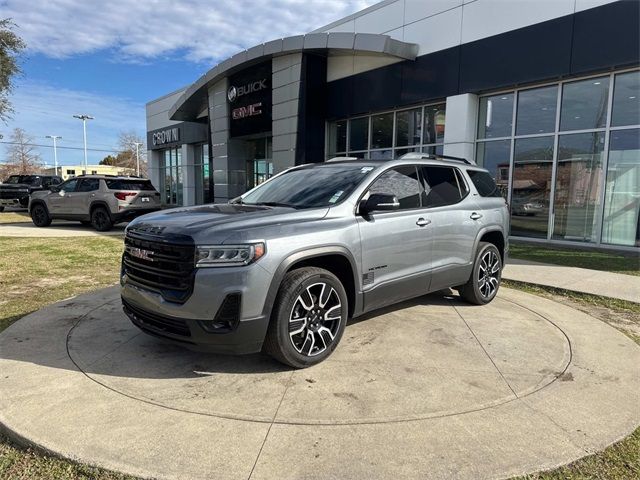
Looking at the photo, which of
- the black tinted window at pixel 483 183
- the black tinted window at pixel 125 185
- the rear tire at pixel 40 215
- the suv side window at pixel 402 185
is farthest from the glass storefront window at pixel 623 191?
the rear tire at pixel 40 215

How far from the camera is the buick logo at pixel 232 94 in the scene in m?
19.8

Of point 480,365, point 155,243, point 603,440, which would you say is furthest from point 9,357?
point 603,440

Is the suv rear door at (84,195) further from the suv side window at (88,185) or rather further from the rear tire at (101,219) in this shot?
the rear tire at (101,219)

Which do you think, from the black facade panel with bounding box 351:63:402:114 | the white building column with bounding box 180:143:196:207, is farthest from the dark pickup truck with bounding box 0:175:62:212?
the black facade panel with bounding box 351:63:402:114

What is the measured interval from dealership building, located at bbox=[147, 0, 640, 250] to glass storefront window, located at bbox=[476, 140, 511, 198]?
28 mm

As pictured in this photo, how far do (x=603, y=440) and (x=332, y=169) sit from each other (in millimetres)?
3318

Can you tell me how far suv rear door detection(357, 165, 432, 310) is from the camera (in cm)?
414

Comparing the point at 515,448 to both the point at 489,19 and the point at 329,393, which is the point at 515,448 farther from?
the point at 489,19

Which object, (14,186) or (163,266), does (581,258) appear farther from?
(14,186)

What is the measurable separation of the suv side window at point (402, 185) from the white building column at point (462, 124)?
868 centimetres

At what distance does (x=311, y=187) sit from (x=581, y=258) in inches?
283

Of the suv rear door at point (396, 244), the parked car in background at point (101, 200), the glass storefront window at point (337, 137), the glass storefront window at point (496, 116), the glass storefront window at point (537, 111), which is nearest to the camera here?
the suv rear door at point (396, 244)

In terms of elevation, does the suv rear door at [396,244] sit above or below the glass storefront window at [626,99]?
below

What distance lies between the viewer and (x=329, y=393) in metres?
3.35
